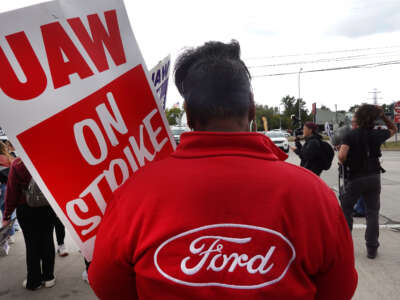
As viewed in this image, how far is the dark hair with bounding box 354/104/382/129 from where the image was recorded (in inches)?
140

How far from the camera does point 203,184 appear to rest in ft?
2.92

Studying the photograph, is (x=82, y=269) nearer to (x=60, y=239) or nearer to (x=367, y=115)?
(x=60, y=239)

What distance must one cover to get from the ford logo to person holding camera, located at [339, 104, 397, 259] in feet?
10.3

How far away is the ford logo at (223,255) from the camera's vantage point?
85 centimetres

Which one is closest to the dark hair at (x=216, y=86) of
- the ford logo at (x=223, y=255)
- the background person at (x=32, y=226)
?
the ford logo at (x=223, y=255)

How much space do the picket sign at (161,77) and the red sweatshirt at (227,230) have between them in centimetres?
119

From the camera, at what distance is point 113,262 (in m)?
0.95

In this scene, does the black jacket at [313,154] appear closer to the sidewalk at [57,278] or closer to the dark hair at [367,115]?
the dark hair at [367,115]

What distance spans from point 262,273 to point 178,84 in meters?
0.70

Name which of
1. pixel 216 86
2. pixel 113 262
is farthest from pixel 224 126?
pixel 113 262

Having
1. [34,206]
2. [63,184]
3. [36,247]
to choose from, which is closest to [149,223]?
[63,184]

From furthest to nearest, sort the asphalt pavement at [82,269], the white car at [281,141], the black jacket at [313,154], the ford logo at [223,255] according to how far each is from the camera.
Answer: the white car at [281,141], the black jacket at [313,154], the asphalt pavement at [82,269], the ford logo at [223,255]

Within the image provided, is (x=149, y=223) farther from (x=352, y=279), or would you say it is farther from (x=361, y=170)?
(x=361, y=170)

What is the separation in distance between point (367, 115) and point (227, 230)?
3290 millimetres
